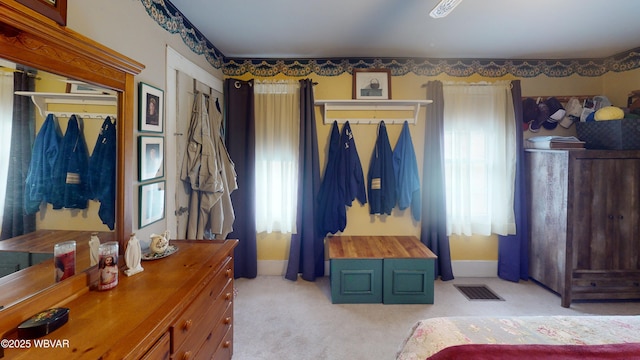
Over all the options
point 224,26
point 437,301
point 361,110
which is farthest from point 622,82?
point 224,26

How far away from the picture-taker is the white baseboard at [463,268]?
130 inches

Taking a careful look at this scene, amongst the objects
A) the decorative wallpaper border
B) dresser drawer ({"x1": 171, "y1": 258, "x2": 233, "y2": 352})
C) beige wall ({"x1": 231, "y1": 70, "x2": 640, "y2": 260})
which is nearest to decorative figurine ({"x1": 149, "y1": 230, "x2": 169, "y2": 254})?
dresser drawer ({"x1": 171, "y1": 258, "x2": 233, "y2": 352})

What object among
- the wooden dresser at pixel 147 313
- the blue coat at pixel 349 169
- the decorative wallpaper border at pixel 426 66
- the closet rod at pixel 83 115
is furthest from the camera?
the decorative wallpaper border at pixel 426 66

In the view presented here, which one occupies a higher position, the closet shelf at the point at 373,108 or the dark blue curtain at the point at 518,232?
the closet shelf at the point at 373,108

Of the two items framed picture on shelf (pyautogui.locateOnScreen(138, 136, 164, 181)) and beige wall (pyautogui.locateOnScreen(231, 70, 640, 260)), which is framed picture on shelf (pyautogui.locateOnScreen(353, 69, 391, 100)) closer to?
beige wall (pyautogui.locateOnScreen(231, 70, 640, 260))

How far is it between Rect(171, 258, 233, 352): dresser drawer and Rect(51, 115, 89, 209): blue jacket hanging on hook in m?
0.63

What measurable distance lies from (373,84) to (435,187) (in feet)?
4.33

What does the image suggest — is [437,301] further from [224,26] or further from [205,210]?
[224,26]

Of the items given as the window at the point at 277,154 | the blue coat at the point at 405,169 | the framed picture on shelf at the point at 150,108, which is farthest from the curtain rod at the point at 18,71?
the blue coat at the point at 405,169

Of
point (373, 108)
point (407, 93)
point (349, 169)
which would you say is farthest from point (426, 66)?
point (349, 169)

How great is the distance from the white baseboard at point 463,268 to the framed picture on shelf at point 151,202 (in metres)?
1.55

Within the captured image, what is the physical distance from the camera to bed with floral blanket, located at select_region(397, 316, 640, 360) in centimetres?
109

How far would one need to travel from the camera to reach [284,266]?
130 inches

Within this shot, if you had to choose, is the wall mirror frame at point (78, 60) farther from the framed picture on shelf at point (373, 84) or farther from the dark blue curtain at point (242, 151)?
the framed picture on shelf at point (373, 84)
